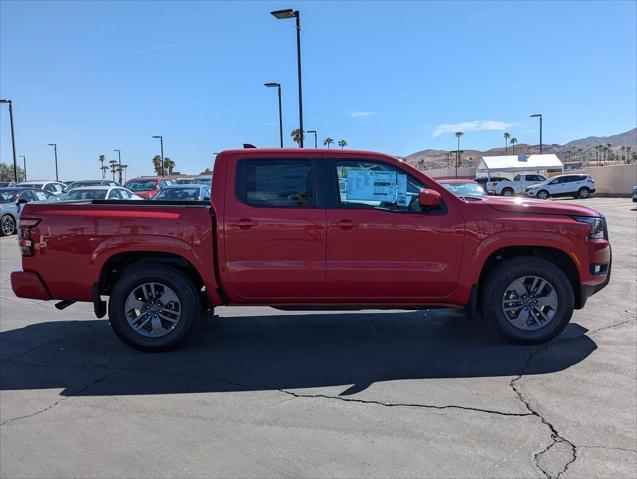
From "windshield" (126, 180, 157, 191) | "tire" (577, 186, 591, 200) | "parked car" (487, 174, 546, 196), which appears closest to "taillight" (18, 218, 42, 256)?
"windshield" (126, 180, 157, 191)

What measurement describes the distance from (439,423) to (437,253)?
1.96 m

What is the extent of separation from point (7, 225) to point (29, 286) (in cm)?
1482

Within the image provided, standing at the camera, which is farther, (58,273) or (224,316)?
(224,316)

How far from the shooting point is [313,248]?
5.43 m

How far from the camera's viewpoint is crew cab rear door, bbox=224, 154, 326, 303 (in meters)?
5.41

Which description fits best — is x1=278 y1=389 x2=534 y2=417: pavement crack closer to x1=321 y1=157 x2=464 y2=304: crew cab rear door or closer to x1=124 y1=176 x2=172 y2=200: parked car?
x1=321 y1=157 x2=464 y2=304: crew cab rear door

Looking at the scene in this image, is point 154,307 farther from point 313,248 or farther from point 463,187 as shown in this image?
point 463,187

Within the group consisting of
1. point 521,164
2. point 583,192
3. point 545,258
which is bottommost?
point 545,258

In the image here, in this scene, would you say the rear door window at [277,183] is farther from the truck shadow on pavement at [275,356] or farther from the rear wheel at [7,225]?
the rear wheel at [7,225]

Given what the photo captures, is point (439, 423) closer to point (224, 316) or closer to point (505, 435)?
point (505, 435)

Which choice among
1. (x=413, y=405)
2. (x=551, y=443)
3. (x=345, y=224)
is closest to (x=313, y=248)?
(x=345, y=224)

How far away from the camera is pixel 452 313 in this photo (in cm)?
712

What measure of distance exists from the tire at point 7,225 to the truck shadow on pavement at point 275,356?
13492mm

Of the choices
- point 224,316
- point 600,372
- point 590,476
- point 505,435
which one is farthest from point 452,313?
point 590,476
